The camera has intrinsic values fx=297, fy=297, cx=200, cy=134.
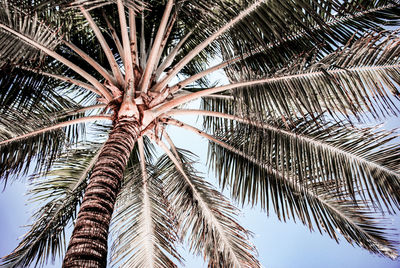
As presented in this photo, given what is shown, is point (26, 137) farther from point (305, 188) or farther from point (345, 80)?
point (345, 80)

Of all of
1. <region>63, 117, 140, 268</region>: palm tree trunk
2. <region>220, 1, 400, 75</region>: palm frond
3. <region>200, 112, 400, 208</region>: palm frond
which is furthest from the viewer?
<region>220, 1, 400, 75</region>: palm frond

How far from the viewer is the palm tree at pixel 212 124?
302cm

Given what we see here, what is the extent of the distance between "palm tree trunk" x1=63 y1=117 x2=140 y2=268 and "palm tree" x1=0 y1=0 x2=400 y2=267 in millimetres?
12

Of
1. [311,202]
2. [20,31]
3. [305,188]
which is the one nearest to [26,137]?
[20,31]

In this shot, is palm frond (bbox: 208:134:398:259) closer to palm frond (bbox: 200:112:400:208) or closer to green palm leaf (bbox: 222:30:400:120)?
palm frond (bbox: 200:112:400:208)

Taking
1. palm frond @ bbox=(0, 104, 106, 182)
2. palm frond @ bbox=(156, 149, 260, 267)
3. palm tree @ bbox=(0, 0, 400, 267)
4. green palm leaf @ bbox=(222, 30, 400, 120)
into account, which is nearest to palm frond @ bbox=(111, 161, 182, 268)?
palm tree @ bbox=(0, 0, 400, 267)

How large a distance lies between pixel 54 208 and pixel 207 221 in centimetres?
246

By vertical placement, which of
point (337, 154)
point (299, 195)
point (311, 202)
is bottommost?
point (311, 202)

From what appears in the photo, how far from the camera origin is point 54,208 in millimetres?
4777

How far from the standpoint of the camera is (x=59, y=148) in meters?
4.63

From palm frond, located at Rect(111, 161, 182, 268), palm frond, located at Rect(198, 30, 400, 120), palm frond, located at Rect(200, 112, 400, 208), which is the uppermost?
palm frond, located at Rect(198, 30, 400, 120)

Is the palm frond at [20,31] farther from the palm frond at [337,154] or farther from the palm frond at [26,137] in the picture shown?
the palm frond at [337,154]

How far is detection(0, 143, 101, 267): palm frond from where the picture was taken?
4.48 meters

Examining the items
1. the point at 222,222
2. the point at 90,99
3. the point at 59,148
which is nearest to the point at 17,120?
the point at 59,148
